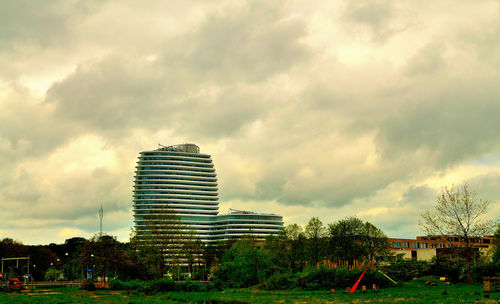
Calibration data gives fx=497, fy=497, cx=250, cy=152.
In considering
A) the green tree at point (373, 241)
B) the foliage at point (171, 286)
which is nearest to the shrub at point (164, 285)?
the foliage at point (171, 286)

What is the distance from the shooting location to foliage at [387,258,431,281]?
75.5 m

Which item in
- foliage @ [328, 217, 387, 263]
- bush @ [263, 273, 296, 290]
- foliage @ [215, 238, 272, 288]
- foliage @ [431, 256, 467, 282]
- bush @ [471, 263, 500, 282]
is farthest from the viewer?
foliage @ [328, 217, 387, 263]

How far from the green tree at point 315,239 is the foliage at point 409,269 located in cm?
2901

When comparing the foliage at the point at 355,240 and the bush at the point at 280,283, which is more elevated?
the foliage at the point at 355,240

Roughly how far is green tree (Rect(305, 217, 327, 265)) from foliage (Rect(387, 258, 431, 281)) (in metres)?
29.0

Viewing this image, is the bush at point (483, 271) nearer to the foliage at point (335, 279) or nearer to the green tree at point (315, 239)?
the foliage at point (335, 279)

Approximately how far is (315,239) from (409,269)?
33.7 metres

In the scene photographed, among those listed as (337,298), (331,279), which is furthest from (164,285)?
(337,298)

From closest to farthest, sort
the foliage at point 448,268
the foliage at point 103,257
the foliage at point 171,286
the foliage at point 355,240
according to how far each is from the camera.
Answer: the foliage at point 171,286 → the foliage at point 448,268 → the foliage at point 103,257 → the foliage at point 355,240

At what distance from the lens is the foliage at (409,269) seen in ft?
248

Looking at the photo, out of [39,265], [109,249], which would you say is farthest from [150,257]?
[39,265]

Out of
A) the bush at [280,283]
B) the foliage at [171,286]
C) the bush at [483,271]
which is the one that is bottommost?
the foliage at [171,286]

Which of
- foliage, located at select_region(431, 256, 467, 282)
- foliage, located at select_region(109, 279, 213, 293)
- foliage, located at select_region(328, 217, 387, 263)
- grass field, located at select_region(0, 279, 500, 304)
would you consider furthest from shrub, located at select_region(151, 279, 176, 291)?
foliage, located at select_region(328, 217, 387, 263)

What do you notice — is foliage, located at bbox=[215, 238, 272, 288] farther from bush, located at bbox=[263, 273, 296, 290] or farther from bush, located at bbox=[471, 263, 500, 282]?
bush, located at bbox=[471, 263, 500, 282]
